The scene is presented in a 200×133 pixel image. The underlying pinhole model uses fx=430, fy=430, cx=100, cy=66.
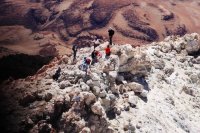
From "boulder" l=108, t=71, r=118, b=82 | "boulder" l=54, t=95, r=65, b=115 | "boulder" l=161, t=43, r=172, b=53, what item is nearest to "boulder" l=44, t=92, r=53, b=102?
"boulder" l=54, t=95, r=65, b=115

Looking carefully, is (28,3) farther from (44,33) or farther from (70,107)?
(70,107)

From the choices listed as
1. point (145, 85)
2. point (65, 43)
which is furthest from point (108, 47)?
point (65, 43)

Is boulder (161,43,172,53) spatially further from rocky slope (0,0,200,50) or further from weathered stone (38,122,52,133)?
rocky slope (0,0,200,50)

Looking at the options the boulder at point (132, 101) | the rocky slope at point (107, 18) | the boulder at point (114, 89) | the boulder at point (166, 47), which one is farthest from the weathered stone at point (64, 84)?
the rocky slope at point (107, 18)

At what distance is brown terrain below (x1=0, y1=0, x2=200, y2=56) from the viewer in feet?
308

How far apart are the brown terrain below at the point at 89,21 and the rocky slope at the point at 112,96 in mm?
66127

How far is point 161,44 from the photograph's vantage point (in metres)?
24.9

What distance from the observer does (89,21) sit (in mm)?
102875

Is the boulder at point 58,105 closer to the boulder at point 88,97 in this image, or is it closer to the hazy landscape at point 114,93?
the hazy landscape at point 114,93

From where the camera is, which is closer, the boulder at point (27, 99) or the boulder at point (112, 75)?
the boulder at point (27, 99)

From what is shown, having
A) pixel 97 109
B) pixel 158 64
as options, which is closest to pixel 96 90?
pixel 97 109

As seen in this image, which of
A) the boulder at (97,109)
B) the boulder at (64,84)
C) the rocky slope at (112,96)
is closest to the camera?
the rocky slope at (112,96)

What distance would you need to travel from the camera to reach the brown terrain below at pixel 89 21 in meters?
93.9

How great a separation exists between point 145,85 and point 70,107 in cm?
600
